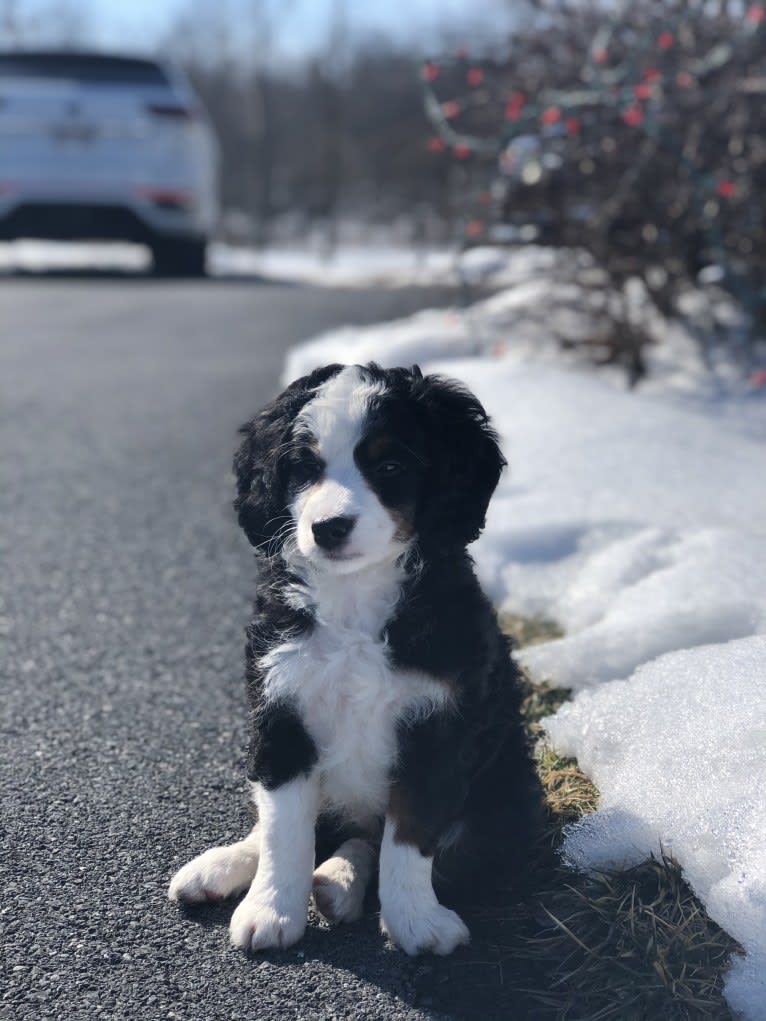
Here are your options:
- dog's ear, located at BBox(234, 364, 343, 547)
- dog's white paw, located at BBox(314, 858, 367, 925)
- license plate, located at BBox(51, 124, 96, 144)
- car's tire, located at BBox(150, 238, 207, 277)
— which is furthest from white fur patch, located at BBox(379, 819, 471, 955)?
car's tire, located at BBox(150, 238, 207, 277)

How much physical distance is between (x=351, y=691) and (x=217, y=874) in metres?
0.51

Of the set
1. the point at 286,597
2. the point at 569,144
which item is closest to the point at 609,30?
the point at 569,144

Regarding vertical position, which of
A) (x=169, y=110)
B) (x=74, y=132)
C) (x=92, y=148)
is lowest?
(x=92, y=148)

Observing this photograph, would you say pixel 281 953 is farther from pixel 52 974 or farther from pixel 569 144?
pixel 569 144

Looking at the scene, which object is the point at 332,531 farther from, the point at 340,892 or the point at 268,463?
the point at 340,892

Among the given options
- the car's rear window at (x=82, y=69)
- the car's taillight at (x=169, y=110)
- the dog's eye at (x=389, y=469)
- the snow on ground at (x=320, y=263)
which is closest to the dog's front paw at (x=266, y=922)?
the dog's eye at (x=389, y=469)

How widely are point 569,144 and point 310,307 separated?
17.6ft

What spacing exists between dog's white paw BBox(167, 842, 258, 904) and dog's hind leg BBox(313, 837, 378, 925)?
152 mm

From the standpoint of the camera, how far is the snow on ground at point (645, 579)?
8.71 ft

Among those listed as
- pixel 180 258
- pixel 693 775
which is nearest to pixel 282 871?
pixel 693 775

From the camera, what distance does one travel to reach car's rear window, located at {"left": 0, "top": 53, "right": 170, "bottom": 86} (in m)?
13.4

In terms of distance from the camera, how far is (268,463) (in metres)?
2.65

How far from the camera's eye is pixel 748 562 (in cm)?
404

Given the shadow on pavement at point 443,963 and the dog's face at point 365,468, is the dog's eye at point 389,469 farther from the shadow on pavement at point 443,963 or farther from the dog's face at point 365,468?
the shadow on pavement at point 443,963
